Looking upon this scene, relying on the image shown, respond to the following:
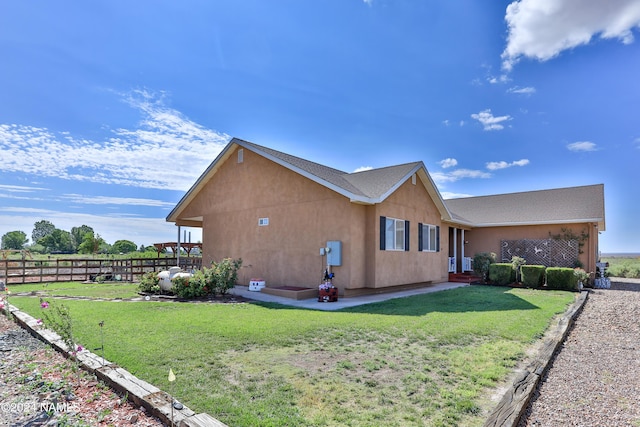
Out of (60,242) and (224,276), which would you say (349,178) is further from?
(60,242)

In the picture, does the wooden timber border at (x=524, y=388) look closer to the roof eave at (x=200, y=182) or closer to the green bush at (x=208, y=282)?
the green bush at (x=208, y=282)

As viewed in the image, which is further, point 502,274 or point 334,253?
point 502,274

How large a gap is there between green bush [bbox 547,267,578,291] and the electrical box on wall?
32.0 feet

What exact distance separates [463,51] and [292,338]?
11778mm

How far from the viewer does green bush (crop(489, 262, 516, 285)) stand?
15.9m

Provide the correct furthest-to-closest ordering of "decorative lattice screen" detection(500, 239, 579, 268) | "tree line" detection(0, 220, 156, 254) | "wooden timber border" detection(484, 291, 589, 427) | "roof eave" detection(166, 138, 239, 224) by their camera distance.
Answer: "tree line" detection(0, 220, 156, 254) < "decorative lattice screen" detection(500, 239, 579, 268) < "roof eave" detection(166, 138, 239, 224) < "wooden timber border" detection(484, 291, 589, 427)

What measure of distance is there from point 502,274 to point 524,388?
44.6ft

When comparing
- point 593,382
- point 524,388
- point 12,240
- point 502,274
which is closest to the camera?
point 524,388

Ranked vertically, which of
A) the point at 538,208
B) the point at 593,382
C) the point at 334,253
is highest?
the point at 538,208

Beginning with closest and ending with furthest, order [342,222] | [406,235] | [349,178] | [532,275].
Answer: [342,222] → [406,235] → [349,178] → [532,275]

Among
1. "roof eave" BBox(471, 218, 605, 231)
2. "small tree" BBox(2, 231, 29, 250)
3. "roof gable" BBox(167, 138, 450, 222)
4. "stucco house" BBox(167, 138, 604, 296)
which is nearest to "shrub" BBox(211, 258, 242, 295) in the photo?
"stucco house" BBox(167, 138, 604, 296)

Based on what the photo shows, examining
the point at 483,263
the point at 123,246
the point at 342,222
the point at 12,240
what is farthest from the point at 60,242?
the point at 483,263

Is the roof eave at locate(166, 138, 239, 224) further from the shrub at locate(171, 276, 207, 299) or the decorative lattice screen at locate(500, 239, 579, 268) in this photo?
the decorative lattice screen at locate(500, 239, 579, 268)

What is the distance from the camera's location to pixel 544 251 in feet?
61.0
